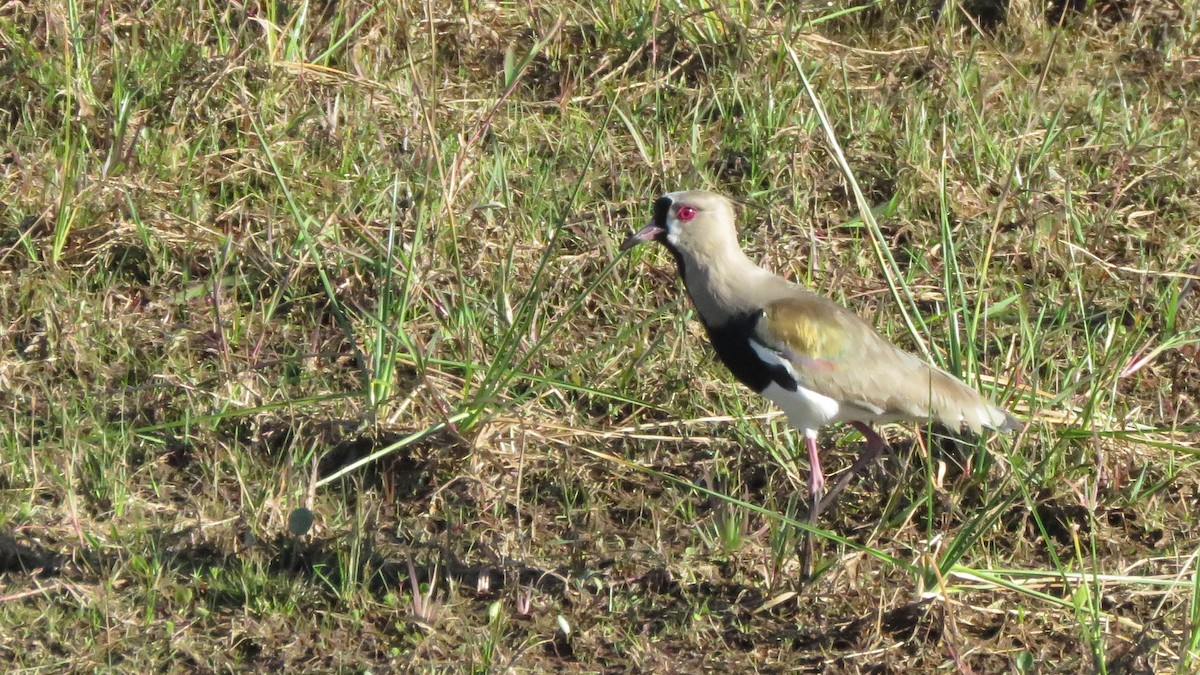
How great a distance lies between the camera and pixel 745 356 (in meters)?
4.60

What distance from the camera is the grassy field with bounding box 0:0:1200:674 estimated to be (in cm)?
431

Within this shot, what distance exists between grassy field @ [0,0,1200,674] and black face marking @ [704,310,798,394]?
39 centimetres

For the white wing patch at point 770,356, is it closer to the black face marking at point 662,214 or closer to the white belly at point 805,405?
the white belly at point 805,405

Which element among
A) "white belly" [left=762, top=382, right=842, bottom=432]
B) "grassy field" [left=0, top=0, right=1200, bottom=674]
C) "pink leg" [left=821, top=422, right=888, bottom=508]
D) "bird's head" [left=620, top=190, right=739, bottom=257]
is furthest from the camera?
"bird's head" [left=620, top=190, right=739, bottom=257]

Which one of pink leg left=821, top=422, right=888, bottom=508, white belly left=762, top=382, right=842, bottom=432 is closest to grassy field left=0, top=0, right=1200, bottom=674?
pink leg left=821, top=422, right=888, bottom=508

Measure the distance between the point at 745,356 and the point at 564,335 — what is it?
0.96 meters

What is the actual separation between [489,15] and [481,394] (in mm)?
2576

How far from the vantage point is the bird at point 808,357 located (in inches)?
178

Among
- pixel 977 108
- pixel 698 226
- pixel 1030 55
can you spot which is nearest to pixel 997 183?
pixel 977 108

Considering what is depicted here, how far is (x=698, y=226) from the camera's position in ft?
15.7

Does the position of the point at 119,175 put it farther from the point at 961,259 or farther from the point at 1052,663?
the point at 1052,663

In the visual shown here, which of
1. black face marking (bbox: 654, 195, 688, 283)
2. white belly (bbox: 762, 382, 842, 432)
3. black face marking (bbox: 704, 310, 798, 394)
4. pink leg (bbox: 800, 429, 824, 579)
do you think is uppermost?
black face marking (bbox: 654, 195, 688, 283)

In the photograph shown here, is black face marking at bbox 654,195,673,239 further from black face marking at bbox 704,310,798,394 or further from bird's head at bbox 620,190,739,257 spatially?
black face marking at bbox 704,310,798,394

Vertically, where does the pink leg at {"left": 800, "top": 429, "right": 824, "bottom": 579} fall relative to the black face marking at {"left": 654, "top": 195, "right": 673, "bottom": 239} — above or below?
below
